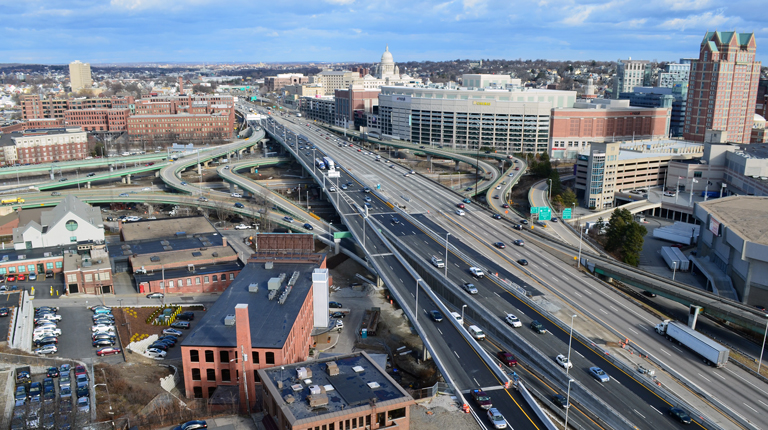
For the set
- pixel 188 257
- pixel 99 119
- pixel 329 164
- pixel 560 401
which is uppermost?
pixel 99 119

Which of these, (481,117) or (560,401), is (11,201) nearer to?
(560,401)

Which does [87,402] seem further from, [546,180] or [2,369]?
[546,180]

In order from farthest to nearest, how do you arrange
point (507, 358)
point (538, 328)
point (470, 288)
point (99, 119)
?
point (99, 119)
point (470, 288)
point (538, 328)
point (507, 358)

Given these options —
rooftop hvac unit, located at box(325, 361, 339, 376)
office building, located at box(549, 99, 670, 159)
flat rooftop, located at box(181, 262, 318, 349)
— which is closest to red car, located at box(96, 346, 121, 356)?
flat rooftop, located at box(181, 262, 318, 349)

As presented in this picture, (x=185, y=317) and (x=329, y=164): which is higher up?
(x=329, y=164)

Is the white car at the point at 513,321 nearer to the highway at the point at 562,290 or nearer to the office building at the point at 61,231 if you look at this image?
the highway at the point at 562,290

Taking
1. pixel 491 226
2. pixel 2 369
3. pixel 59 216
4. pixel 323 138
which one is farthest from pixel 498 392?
pixel 323 138

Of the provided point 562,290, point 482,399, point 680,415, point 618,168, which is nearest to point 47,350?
point 482,399
